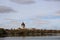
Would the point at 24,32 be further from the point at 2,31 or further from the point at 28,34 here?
the point at 2,31

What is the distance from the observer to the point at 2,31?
245 ft

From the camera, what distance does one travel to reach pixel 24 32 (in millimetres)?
83750

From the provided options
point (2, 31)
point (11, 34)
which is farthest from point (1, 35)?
point (11, 34)

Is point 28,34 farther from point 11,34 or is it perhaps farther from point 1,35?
point 1,35

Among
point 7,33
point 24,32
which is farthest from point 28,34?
point 7,33

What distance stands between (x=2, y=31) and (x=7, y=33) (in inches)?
249

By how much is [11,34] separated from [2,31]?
7829 mm

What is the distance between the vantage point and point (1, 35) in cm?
7538

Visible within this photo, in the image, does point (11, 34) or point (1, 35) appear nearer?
point (1, 35)

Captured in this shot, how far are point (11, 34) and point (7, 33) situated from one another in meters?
1.75

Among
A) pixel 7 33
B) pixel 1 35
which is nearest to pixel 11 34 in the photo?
pixel 7 33

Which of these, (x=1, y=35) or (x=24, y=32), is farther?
(x=24, y=32)

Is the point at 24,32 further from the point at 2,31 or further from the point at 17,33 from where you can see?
the point at 2,31

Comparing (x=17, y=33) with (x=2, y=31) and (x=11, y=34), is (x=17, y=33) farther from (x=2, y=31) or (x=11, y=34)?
(x=2, y=31)
